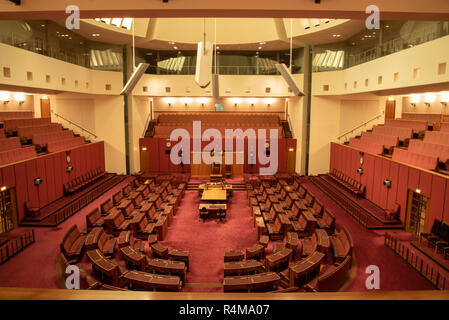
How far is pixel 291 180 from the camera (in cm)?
1842

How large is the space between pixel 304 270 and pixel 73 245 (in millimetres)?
6735

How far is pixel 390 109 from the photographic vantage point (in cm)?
1806

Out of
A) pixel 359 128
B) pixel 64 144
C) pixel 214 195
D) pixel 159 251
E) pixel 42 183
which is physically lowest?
pixel 159 251

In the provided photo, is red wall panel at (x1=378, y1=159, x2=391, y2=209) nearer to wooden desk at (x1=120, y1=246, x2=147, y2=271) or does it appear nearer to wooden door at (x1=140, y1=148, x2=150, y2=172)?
wooden desk at (x1=120, y1=246, x2=147, y2=271)

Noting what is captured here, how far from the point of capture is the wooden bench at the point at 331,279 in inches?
264

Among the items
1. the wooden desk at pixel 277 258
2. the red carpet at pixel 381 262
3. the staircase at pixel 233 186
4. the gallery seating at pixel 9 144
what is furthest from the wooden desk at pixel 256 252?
the gallery seating at pixel 9 144

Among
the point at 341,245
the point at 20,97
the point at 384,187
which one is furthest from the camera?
the point at 20,97

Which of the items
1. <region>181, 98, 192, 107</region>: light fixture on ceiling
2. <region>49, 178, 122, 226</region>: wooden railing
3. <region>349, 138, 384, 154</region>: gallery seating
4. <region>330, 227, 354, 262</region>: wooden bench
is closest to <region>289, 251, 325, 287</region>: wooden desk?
<region>330, 227, 354, 262</region>: wooden bench

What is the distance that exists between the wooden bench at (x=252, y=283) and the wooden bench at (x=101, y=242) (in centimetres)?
388

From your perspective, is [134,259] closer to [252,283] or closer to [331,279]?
[252,283]

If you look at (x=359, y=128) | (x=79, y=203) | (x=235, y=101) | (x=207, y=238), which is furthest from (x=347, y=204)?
(x=235, y=101)

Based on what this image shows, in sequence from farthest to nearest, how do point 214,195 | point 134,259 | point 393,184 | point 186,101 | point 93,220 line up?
point 186,101
point 214,195
point 393,184
point 93,220
point 134,259

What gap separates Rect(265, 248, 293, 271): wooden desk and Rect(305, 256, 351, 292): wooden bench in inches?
41.6

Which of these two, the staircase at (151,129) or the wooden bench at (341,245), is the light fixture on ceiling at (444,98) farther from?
the staircase at (151,129)
